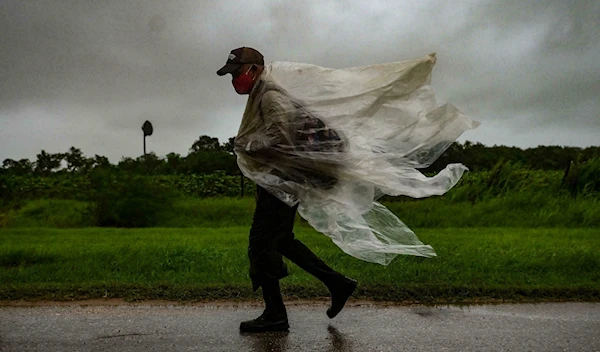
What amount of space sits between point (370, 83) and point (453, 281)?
2787mm

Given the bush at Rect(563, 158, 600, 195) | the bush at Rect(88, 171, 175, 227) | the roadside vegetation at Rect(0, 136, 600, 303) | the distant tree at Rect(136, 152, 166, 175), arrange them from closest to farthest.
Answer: the roadside vegetation at Rect(0, 136, 600, 303), the bush at Rect(88, 171, 175, 227), the bush at Rect(563, 158, 600, 195), the distant tree at Rect(136, 152, 166, 175)

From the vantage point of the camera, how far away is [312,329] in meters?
5.29

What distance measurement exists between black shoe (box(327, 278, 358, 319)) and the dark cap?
178cm

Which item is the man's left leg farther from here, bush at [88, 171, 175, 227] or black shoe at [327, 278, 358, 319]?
bush at [88, 171, 175, 227]

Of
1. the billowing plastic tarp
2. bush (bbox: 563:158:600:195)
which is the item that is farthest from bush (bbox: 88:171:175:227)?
the billowing plastic tarp

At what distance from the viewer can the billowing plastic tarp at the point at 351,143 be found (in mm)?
4973

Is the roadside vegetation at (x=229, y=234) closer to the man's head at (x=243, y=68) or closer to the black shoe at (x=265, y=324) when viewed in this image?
the black shoe at (x=265, y=324)

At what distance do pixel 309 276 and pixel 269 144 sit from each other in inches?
113

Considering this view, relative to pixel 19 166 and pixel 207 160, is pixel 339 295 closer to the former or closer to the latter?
pixel 207 160

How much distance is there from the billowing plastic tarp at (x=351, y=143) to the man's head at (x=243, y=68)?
8cm

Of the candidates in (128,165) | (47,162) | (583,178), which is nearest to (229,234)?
(128,165)

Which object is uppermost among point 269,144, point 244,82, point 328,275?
point 244,82

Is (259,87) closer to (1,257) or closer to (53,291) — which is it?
(53,291)

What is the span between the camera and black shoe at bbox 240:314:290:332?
17.0 ft
